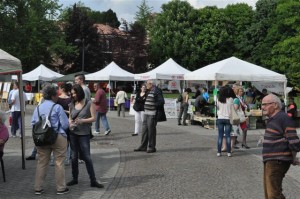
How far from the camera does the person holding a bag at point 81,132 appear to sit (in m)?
7.96

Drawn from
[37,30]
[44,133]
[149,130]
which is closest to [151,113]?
[149,130]

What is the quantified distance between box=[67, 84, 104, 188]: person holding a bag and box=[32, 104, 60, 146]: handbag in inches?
26.0

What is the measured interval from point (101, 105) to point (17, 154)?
467cm

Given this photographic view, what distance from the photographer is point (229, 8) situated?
64.4 meters

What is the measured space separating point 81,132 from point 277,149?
3.46 meters

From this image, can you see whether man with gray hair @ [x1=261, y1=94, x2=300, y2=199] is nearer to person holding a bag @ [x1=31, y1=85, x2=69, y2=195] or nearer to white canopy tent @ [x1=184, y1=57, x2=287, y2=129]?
person holding a bag @ [x1=31, y1=85, x2=69, y2=195]

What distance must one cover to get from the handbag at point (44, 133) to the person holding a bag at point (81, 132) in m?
0.66

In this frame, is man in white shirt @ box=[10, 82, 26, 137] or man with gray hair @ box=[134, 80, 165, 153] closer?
man with gray hair @ box=[134, 80, 165, 153]

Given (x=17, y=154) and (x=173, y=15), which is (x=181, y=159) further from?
(x=173, y=15)

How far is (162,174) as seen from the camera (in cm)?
934

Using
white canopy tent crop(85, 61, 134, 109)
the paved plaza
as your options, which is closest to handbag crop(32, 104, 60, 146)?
the paved plaza

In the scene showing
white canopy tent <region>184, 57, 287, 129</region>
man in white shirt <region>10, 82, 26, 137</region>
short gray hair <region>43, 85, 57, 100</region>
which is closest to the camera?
short gray hair <region>43, 85, 57, 100</region>

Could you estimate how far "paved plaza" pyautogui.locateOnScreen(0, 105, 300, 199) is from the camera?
7.72 metres

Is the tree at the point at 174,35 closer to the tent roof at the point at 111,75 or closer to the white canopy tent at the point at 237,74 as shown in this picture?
the tent roof at the point at 111,75
